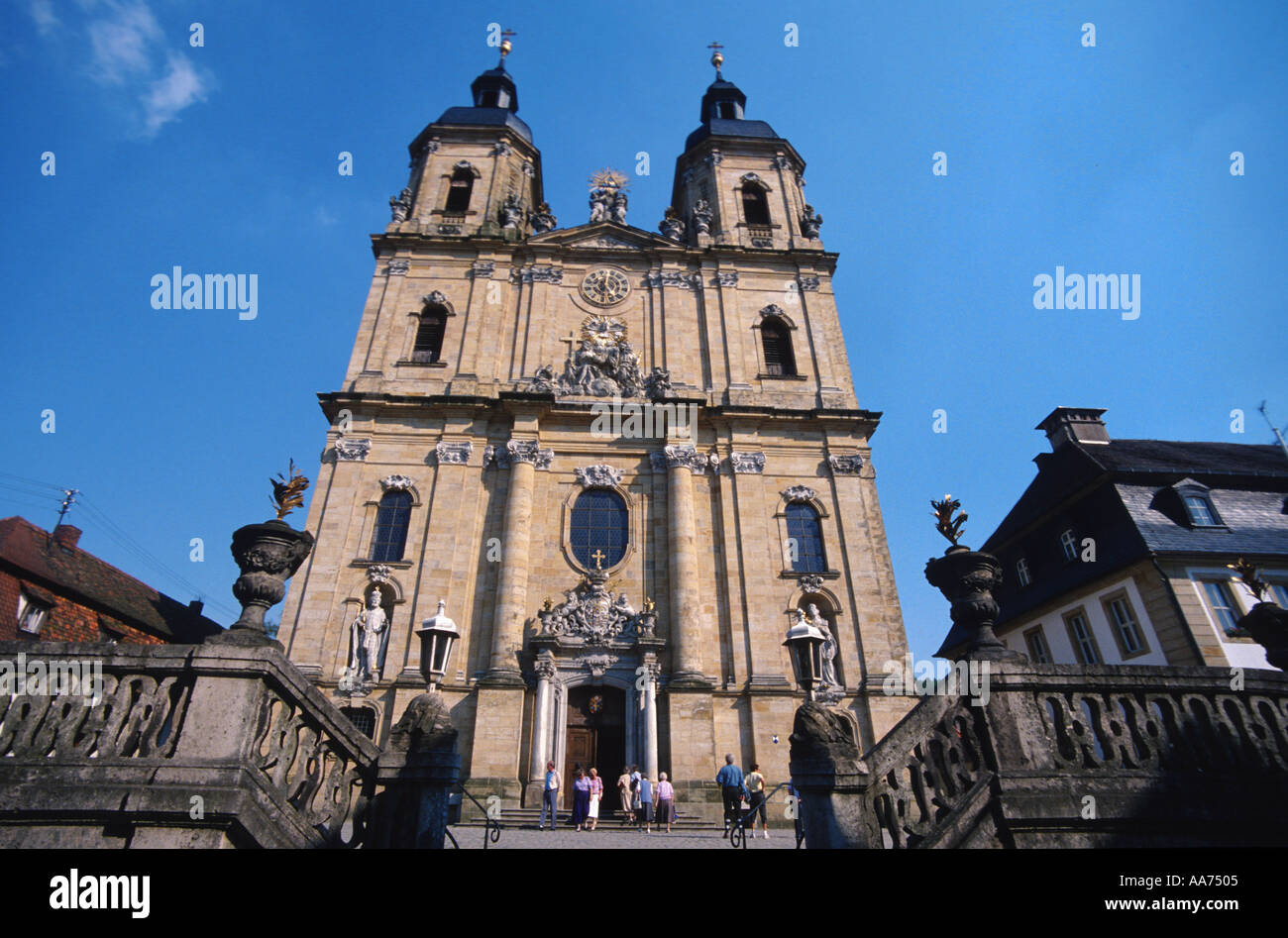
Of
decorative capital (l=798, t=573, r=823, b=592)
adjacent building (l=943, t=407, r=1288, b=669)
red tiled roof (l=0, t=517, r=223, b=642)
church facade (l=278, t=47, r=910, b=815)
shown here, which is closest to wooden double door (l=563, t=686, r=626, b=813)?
church facade (l=278, t=47, r=910, b=815)

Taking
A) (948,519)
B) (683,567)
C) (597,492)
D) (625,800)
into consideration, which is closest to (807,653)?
(948,519)

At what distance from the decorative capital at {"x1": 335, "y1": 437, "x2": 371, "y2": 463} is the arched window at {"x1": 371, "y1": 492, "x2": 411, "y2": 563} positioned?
1.44m

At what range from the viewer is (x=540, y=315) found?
22.5 meters

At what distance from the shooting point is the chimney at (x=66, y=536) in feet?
76.4

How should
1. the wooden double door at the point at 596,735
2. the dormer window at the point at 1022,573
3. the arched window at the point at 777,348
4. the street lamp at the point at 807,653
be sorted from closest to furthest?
the street lamp at the point at 807,653 < the wooden double door at the point at 596,735 < the arched window at the point at 777,348 < the dormer window at the point at 1022,573

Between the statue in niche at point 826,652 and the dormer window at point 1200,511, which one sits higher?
the dormer window at point 1200,511

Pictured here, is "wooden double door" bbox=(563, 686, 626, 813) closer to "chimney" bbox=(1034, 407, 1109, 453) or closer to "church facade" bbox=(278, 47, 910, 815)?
"church facade" bbox=(278, 47, 910, 815)

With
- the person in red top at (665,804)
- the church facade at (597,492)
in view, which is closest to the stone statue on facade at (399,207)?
the church facade at (597,492)

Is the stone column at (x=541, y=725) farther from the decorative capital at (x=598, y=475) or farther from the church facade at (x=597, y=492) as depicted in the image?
the decorative capital at (x=598, y=475)

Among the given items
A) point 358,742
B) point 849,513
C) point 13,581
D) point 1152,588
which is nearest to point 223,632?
point 358,742

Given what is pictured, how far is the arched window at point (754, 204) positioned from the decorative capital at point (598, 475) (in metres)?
13.4

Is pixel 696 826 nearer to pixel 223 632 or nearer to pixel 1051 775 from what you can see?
pixel 1051 775

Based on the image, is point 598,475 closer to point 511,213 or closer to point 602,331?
point 602,331

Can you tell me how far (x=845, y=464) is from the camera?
19.8 m
